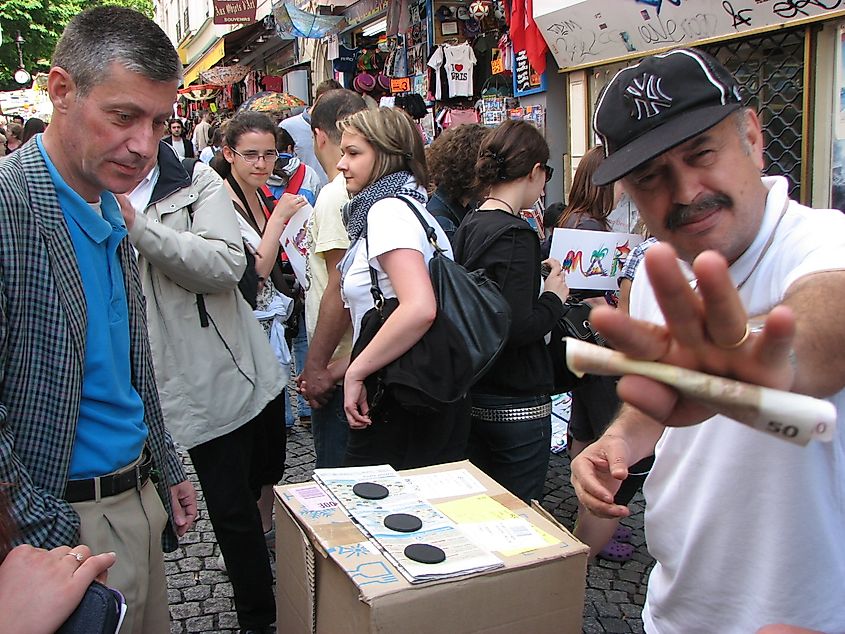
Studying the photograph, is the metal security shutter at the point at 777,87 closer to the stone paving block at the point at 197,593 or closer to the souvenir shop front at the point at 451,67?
the souvenir shop front at the point at 451,67

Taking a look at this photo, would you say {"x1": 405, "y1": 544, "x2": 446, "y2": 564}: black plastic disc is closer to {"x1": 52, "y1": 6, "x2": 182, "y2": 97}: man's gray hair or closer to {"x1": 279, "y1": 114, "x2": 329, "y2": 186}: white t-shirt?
{"x1": 52, "y1": 6, "x2": 182, "y2": 97}: man's gray hair

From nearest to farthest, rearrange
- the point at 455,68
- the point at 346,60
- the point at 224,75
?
the point at 455,68 < the point at 346,60 < the point at 224,75

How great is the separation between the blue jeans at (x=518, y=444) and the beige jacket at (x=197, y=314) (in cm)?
90

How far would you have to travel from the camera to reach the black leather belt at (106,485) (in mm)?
1732

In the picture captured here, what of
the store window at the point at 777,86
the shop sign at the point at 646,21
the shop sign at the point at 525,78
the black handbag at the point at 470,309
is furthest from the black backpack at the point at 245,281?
the shop sign at the point at 525,78

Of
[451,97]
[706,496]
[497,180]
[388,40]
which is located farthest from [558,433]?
[388,40]

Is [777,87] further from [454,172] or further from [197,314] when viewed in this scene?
[197,314]

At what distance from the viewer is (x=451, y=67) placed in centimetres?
873

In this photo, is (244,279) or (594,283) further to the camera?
(594,283)

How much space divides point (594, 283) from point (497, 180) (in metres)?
0.83

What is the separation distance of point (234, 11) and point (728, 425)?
1607cm

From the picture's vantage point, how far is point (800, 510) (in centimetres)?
123

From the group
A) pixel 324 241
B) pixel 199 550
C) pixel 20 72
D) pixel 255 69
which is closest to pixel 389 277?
pixel 324 241

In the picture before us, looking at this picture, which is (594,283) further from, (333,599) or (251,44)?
(251,44)
